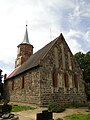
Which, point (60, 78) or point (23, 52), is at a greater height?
point (23, 52)

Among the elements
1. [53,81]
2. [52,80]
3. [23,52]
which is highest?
[23,52]

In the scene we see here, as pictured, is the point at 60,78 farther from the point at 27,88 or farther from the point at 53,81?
the point at 27,88

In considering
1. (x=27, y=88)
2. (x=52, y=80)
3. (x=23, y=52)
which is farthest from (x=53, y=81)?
(x=23, y=52)

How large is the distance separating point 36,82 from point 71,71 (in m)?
6.29

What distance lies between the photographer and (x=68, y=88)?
23.3m

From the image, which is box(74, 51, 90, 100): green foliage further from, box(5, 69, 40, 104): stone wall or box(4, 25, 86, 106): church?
box(5, 69, 40, 104): stone wall

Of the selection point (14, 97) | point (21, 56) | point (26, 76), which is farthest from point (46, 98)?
point (21, 56)

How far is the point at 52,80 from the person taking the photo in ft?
71.0

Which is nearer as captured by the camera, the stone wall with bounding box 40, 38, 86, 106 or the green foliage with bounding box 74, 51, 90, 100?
the stone wall with bounding box 40, 38, 86, 106

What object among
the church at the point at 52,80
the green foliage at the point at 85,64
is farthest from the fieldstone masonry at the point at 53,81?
the green foliage at the point at 85,64

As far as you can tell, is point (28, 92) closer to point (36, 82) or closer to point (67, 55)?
point (36, 82)

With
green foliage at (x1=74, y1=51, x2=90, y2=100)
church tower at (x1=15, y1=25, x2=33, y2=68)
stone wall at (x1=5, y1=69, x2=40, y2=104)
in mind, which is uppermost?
church tower at (x1=15, y1=25, x2=33, y2=68)

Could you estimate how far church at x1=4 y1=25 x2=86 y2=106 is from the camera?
20.9 m

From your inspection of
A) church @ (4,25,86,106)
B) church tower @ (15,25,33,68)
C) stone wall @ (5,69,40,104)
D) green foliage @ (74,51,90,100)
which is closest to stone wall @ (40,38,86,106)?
church @ (4,25,86,106)
